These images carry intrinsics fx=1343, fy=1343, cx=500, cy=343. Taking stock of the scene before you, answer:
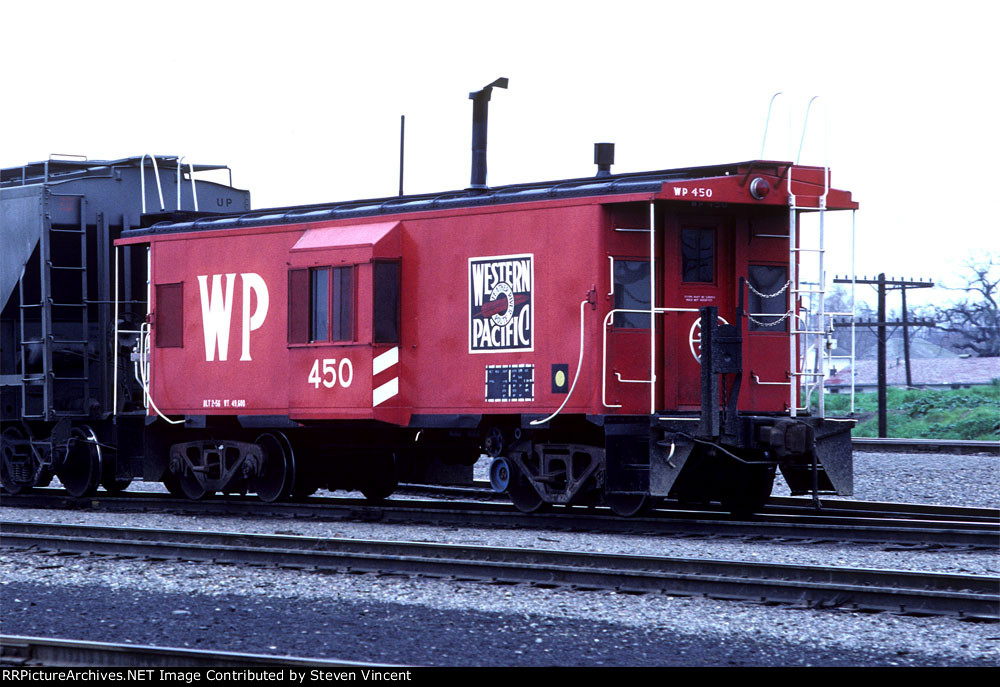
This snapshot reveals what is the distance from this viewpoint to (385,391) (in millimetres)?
14008

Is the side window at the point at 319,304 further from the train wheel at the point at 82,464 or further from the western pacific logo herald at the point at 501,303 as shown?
the train wheel at the point at 82,464

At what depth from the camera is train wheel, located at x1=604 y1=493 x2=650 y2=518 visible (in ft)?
42.2

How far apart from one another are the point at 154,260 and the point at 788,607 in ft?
34.2

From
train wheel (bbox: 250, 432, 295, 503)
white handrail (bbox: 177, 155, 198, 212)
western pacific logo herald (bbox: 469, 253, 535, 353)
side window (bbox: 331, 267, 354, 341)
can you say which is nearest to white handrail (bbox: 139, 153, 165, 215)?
white handrail (bbox: 177, 155, 198, 212)

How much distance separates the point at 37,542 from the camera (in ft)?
39.5

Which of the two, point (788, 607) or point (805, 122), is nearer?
point (788, 607)

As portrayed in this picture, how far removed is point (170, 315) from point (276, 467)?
242 centimetres

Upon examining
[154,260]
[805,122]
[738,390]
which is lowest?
[738,390]

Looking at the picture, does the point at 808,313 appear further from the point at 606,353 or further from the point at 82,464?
the point at 82,464

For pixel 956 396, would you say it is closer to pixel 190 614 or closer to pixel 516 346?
pixel 516 346

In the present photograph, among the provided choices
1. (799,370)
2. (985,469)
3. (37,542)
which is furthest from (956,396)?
(37,542)

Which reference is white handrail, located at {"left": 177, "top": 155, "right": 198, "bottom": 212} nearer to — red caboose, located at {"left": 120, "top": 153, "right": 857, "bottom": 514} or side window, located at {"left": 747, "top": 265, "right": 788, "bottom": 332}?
red caboose, located at {"left": 120, "top": 153, "right": 857, "bottom": 514}

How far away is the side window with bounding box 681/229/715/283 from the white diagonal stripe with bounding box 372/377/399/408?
321cm

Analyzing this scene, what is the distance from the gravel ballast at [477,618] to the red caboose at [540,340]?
1511 millimetres
